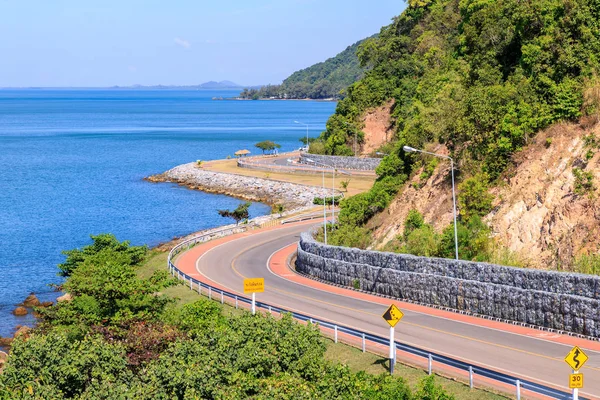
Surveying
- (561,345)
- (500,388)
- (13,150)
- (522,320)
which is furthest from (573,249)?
Answer: (13,150)

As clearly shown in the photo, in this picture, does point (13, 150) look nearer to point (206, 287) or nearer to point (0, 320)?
point (0, 320)

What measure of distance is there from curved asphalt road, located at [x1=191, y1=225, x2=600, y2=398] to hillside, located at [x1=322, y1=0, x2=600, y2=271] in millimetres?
4961

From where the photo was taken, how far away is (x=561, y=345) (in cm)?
2581

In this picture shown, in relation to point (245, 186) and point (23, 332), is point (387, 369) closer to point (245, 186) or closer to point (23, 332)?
point (23, 332)

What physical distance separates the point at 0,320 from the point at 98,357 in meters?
25.9

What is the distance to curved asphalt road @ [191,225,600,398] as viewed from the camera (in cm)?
2311

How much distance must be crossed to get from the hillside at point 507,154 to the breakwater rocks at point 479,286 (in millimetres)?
2649

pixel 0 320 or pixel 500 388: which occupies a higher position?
pixel 500 388

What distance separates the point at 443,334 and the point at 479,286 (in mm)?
3340

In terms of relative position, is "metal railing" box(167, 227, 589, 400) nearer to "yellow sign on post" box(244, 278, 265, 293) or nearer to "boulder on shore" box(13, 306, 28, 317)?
"yellow sign on post" box(244, 278, 265, 293)

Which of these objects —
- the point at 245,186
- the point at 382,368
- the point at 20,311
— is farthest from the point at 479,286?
the point at 245,186

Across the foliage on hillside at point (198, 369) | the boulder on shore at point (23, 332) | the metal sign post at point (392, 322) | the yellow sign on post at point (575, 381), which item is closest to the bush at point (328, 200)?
the boulder on shore at point (23, 332)

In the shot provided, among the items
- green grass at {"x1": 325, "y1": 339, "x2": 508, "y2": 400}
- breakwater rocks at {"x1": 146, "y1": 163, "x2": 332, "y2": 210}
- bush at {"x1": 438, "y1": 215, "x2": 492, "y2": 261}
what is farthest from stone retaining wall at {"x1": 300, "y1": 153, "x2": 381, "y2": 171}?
green grass at {"x1": 325, "y1": 339, "x2": 508, "y2": 400}

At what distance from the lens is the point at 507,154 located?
39781 millimetres
